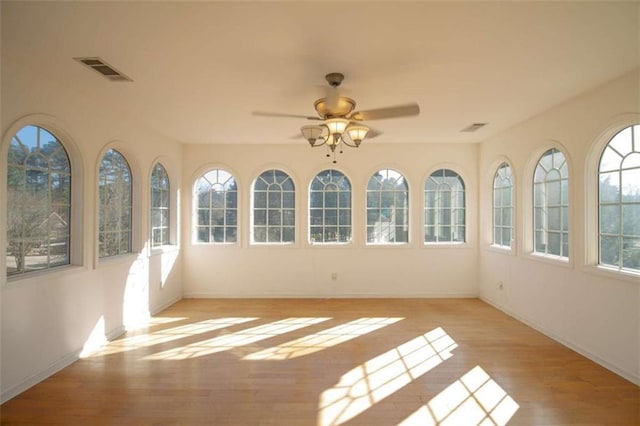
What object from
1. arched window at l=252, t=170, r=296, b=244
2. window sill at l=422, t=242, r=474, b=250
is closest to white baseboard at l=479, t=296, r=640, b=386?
window sill at l=422, t=242, r=474, b=250

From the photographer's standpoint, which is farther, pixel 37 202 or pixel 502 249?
pixel 502 249

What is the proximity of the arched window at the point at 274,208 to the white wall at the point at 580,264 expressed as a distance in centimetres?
344

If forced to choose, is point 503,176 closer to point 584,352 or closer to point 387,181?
point 387,181

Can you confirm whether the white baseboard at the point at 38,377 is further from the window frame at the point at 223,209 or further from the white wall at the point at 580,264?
the white wall at the point at 580,264

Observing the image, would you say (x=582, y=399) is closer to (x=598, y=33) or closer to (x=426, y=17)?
(x=598, y=33)

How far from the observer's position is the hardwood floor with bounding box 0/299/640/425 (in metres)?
2.62

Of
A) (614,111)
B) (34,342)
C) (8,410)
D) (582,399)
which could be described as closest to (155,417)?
(8,410)

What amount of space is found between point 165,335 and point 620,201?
4.99m

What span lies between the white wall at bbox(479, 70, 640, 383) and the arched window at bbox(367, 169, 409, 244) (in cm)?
171

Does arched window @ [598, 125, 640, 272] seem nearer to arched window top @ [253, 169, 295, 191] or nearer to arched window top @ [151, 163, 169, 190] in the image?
arched window top @ [253, 169, 295, 191]

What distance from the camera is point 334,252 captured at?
6270 mm

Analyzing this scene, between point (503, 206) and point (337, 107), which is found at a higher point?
point (337, 107)

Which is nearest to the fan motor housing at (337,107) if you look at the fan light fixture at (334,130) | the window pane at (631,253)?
the fan light fixture at (334,130)

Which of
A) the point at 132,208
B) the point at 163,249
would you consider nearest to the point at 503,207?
the point at 163,249
